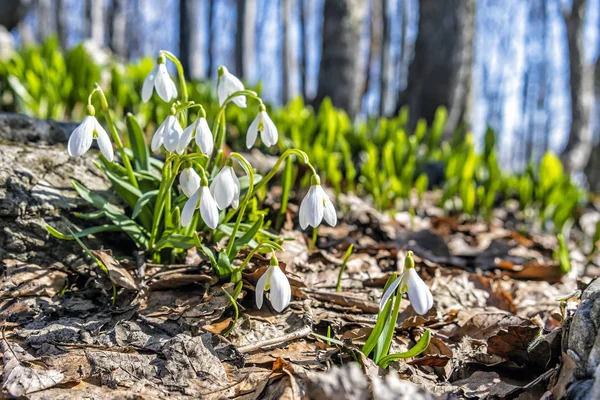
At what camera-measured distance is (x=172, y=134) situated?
1.48m

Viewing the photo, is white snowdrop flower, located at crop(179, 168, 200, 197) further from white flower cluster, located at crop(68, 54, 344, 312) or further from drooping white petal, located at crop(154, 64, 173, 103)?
drooping white petal, located at crop(154, 64, 173, 103)

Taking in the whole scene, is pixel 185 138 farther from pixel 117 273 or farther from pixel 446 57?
pixel 446 57

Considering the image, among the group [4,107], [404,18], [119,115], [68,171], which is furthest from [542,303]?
[404,18]

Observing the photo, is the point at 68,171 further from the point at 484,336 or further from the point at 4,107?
the point at 4,107

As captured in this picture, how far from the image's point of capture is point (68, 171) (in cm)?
209

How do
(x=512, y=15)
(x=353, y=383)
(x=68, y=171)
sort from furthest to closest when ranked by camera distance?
1. (x=512, y=15)
2. (x=68, y=171)
3. (x=353, y=383)

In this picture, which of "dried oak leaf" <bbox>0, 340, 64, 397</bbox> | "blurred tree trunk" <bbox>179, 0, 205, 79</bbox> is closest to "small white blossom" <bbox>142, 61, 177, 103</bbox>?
"dried oak leaf" <bbox>0, 340, 64, 397</bbox>

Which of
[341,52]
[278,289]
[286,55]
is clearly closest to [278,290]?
[278,289]

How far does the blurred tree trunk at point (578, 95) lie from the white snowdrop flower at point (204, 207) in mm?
7138

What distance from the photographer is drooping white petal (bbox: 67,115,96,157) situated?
1.38 m

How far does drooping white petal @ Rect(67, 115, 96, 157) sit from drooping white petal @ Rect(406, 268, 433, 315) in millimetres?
955

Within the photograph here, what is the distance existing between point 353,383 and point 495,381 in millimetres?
716

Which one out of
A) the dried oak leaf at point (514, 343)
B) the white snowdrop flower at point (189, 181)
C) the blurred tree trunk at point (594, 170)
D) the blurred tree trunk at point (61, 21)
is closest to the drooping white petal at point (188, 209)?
the white snowdrop flower at point (189, 181)

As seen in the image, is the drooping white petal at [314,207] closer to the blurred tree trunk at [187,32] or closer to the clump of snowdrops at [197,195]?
the clump of snowdrops at [197,195]
